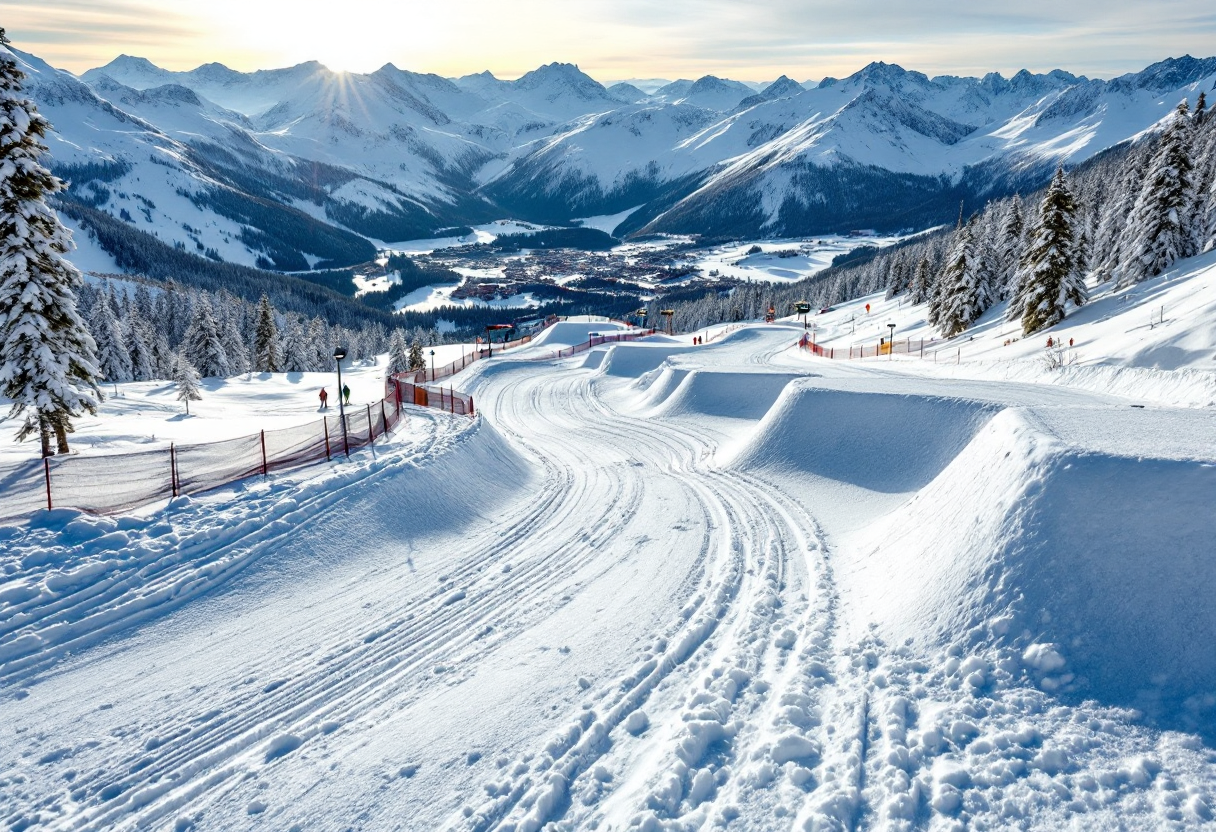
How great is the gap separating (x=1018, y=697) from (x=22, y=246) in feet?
81.4

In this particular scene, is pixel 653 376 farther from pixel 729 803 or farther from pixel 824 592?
pixel 729 803

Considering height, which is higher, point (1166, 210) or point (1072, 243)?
point (1166, 210)

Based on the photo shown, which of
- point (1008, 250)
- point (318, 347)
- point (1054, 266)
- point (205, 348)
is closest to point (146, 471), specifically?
point (1054, 266)

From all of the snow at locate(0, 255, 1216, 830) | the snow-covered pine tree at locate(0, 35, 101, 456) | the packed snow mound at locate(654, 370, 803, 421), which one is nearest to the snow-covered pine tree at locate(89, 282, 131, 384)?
the snow-covered pine tree at locate(0, 35, 101, 456)

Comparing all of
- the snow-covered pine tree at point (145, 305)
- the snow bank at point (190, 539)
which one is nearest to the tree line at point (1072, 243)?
the snow bank at point (190, 539)

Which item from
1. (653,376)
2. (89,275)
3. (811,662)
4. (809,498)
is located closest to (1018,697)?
(811,662)

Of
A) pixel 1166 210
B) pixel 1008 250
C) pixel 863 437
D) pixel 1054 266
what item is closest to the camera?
pixel 863 437

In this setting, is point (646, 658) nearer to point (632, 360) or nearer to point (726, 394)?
point (726, 394)

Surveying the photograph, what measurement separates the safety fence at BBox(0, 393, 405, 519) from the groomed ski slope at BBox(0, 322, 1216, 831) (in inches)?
32.1

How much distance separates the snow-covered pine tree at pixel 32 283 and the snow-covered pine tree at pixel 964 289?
53.2 meters

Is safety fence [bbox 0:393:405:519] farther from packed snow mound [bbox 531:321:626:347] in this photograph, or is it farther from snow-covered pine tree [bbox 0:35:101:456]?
packed snow mound [bbox 531:321:626:347]

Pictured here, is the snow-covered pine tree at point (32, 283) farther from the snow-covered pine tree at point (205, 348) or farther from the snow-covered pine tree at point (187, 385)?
the snow-covered pine tree at point (205, 348)

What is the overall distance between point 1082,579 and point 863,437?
9845 mm

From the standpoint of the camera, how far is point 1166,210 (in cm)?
3934
